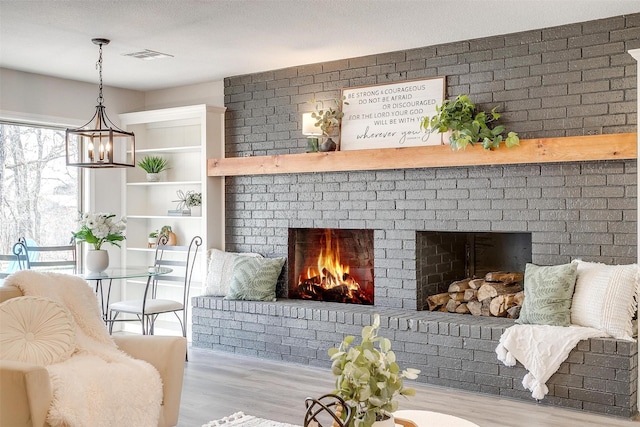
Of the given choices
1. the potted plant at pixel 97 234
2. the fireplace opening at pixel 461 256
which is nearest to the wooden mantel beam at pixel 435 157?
the fireplace opening at pixel 461 256

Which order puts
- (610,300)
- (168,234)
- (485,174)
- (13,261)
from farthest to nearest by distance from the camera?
1. (168,234)
2. (13,261)
3. (485,174)
4. (610,300)

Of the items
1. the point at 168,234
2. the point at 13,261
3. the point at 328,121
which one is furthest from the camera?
the point at 168,234

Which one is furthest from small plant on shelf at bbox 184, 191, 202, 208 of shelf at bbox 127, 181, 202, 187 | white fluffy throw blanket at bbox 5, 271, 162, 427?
white fluffy throw blanket at bbox 5, 271, 162, 427

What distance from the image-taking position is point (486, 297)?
4.94 m

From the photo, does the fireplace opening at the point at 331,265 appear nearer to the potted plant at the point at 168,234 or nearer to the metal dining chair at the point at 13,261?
the potted plant at the point at 168,234

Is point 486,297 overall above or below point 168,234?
below

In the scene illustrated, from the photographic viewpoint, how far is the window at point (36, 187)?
5.89 meters

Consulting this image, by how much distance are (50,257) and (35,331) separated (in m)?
3.42

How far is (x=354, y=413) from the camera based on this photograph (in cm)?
210

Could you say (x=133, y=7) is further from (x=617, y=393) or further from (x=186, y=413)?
(x=617, y=393)

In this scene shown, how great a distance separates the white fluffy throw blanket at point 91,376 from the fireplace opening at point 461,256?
2.56 m

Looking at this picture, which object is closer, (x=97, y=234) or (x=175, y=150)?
(x=97, y=234)

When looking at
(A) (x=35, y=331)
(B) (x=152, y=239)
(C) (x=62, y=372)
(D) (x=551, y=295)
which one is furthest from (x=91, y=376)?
(B) (x=152, y=239)

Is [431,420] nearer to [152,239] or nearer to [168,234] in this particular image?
[168,234]
